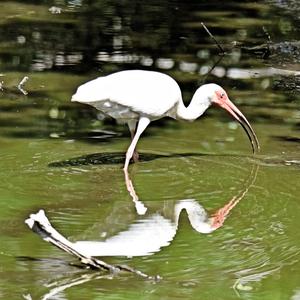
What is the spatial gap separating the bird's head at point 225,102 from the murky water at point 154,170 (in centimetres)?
11

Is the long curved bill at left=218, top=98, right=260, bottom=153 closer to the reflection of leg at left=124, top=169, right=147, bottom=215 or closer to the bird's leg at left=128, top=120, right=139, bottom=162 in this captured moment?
the bird's leg at left=128, top=120, right=139, bottom=162

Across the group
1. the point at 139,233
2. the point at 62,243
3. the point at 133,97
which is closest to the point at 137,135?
the point at 133,97

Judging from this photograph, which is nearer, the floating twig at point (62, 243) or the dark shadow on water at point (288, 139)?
the floating twig at point (62, 243)

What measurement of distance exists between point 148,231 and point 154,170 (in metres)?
1.52

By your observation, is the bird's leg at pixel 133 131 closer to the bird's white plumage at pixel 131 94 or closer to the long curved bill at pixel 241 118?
the bird's white plumage at pixel 131 94

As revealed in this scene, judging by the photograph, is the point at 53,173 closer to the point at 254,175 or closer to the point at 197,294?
the point at 254,175

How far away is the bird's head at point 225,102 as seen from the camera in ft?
28.5

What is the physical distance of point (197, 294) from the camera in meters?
5.65

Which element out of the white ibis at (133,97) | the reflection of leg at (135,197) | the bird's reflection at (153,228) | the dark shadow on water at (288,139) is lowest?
the dark shadow on water at (288,139)

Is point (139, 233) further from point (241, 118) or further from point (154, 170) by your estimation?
point (241, 118)

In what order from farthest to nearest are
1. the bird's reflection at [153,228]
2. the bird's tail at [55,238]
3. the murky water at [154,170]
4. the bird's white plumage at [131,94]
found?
the bird's white plumage at [131,94]
the bird's reflection at [153,228]
the murky water at [154,170]
the bird's tail at [55,238]

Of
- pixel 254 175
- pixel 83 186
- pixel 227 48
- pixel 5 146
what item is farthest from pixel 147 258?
pixel 227 48

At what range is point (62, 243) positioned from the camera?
5.67 meters

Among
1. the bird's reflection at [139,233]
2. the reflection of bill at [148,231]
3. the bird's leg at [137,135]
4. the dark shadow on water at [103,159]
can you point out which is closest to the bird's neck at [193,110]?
the dark shadow on water at [103,159]
